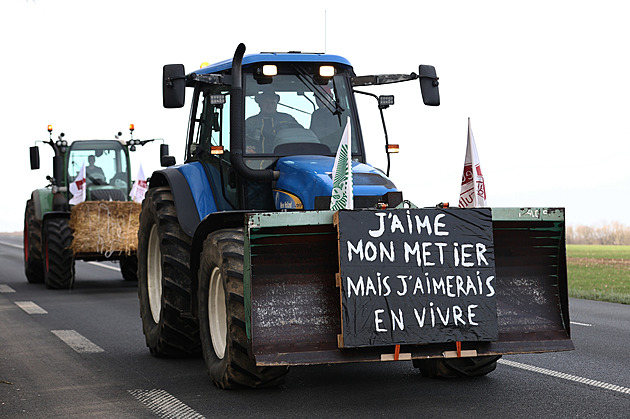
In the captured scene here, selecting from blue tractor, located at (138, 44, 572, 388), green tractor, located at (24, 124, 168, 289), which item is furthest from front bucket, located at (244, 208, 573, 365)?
green tractor, located at (24, 124, 168, 289)

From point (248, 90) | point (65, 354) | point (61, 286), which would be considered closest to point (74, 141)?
point (61, 286)

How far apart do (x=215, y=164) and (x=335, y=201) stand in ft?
6.52

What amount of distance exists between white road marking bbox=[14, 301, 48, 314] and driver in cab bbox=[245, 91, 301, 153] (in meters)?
6.57

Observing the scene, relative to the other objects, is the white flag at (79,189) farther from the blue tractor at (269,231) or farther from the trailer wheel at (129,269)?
the blue tractor at (269,231)

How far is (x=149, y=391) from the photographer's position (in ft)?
23.0

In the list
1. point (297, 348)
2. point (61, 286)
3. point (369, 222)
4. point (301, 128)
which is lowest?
point (61, 286)

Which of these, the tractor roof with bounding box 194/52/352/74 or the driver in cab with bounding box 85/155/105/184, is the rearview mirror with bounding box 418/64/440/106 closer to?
the tractor roof with bounding box 194/52/352/74

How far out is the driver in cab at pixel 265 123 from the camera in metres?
7.82

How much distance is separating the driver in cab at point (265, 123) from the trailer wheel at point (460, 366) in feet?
7.22

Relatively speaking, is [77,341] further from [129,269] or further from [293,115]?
[129,269]

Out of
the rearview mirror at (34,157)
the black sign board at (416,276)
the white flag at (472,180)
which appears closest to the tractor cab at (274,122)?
the white flag at (472,180)

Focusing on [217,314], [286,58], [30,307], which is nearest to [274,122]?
[286,58]

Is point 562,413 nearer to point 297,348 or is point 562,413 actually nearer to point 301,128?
point 297,348

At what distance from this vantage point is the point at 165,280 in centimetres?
811
